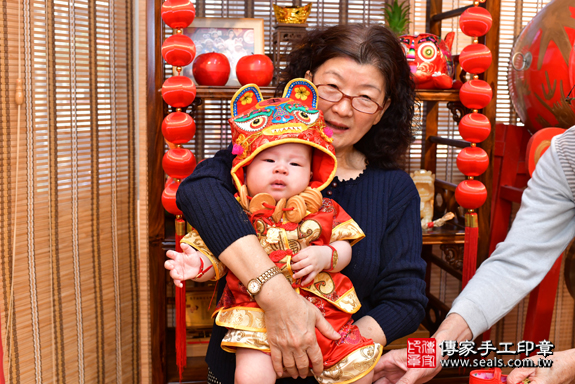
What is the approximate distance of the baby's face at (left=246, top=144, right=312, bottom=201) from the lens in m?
1.21

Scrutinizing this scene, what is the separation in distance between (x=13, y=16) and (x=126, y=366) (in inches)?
59.1

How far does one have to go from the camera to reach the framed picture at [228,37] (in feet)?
6.82

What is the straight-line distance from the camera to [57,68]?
1.75 meters

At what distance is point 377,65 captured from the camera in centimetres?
143

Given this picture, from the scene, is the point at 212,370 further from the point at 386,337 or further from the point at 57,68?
the point at 57,68

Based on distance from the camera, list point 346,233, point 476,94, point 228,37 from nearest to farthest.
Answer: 1. point 346,233
2. point 476,94
3. point 228,37

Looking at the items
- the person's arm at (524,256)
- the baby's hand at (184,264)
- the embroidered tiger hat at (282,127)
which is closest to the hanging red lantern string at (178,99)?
the embroidered tiger hat at (282,127)

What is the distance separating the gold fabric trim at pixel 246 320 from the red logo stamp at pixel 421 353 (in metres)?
0.36

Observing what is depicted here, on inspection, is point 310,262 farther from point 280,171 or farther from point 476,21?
point 476,21

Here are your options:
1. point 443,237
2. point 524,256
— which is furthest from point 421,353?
point 443,237

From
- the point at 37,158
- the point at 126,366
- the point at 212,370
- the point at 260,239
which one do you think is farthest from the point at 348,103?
the point at 126,366

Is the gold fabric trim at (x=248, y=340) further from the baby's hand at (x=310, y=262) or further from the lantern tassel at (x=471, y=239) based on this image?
the lantern tassel at (x=471, y=239)

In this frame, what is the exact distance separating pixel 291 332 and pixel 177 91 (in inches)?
38.7

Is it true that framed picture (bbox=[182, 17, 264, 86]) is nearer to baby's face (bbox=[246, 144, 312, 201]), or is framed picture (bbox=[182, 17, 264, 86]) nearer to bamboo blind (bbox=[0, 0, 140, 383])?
bamboo blind (bbox=[0, 0, 140, 383])
